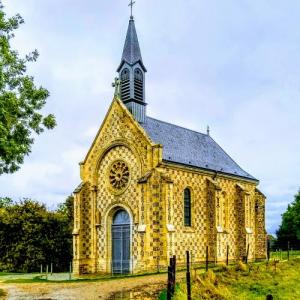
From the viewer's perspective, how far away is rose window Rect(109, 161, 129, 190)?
116ft

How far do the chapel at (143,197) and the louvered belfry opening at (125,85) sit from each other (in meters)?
0.08

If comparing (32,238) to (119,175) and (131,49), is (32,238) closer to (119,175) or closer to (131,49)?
(119,175)

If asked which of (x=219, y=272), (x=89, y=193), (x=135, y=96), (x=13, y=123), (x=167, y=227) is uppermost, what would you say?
(x=135, y=96)

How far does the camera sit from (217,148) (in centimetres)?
4497

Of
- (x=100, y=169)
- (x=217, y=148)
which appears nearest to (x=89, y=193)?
(x=100, y=169)

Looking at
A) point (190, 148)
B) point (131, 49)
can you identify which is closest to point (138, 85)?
point (131, 49)

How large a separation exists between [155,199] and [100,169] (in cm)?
679

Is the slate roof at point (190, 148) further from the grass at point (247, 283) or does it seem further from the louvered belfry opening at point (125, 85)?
the grass at point (247, 283)

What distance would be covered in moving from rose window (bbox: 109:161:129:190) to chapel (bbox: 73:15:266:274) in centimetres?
7

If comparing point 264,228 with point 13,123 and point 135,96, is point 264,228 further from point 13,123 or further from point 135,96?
point 13,123

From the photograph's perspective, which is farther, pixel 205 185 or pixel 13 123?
pixel 205 185

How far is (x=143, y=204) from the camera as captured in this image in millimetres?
33125

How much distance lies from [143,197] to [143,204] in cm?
48

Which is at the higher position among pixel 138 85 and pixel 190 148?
pixel 138 85
